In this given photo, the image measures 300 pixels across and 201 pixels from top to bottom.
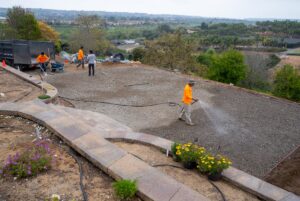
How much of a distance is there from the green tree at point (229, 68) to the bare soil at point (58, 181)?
2152cm

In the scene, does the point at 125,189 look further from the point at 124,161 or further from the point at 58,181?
the point at 58,181

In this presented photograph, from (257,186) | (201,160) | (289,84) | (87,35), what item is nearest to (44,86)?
(201,160)

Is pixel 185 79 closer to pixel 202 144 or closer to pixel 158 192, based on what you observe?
pixel 202 144

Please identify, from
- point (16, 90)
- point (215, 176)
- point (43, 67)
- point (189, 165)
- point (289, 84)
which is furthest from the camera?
point (289, 84)

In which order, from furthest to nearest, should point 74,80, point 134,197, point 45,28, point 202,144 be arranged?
point 45,28, point 74,80, point 202,144, point 134,197

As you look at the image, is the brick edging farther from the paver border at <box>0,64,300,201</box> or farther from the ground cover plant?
the ground cover plant

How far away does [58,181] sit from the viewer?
444 centimetres

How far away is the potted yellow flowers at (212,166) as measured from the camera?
5086 mm

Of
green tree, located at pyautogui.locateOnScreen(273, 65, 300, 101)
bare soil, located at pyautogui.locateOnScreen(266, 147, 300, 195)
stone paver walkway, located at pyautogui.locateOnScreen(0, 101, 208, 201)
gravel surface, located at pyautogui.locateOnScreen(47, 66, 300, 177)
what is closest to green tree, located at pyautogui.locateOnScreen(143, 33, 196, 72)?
green tree, located at pyautogui.locateOnScreen(273, 65, 300, 101)

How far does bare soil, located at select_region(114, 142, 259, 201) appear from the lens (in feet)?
16.0

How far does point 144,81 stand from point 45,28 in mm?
25572

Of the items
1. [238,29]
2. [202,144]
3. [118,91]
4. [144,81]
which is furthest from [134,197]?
[238,29]

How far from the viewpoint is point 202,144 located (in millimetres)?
8023

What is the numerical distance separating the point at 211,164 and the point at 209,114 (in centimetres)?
526
